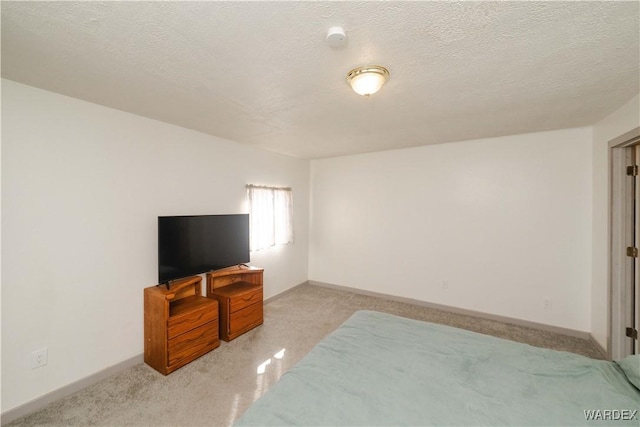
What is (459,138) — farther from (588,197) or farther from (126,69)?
(126,69)

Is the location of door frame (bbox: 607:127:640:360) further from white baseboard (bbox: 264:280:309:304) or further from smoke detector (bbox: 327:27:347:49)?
white baseboard (bbox: 264:280:309:304)

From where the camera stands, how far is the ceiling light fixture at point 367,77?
164cm

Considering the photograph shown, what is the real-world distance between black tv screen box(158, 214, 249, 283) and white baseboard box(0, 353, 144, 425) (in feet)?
2.73

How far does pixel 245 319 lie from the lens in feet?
10.2

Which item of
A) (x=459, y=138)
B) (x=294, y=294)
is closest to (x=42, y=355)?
(x=294, y=294)

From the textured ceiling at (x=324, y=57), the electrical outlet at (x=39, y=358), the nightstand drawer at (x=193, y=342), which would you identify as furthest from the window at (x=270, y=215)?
the electrical outlet at (x=39, y=358)

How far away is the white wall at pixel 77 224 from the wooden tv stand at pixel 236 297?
737 mm

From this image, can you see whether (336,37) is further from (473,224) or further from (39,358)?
(473,224)

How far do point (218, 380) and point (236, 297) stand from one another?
2.88ft

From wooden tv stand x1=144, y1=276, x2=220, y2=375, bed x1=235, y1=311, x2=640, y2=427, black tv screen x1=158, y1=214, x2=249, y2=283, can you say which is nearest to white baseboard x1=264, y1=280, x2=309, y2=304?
black tv screen x1=158, y1=214, x2=249, y2=283

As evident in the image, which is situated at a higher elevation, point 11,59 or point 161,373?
point 11,59

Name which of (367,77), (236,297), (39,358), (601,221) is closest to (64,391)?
(39,358)

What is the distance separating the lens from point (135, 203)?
254 cm

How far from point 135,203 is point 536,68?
3478mm
